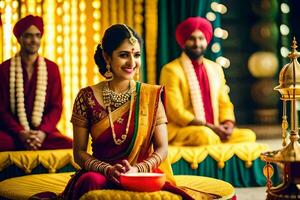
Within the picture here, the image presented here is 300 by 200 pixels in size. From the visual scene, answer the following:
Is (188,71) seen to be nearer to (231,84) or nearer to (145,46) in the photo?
(145,46)

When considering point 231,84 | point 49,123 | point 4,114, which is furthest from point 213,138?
point 231,84

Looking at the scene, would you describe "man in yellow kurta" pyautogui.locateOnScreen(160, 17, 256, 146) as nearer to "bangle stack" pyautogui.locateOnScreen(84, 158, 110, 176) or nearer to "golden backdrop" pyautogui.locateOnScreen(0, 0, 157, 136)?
"golden backdrop" pyautogui.locateOnScreen(0, 0, 157, 136)

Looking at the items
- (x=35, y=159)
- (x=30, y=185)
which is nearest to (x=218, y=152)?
(x=35, y=159)

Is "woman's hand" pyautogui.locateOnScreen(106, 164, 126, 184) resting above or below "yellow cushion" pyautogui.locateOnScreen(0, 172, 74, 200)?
above

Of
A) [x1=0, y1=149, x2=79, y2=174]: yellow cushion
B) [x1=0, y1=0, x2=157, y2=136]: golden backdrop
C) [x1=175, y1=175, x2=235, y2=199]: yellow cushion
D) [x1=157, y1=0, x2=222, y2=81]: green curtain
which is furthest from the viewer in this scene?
[x1=0, y1=0, x2=157, y2=136]: golden backdrop

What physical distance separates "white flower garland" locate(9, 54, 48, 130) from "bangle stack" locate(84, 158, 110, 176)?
7.49 ft

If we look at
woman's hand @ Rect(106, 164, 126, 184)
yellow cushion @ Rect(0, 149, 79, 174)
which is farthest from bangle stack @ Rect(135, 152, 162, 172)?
yellow cushion @ Rect(0, 149, 79, 174)

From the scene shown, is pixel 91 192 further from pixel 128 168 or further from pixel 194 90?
pixel 194 90

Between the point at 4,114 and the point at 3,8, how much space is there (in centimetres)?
159

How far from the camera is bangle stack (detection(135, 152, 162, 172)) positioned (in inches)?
137

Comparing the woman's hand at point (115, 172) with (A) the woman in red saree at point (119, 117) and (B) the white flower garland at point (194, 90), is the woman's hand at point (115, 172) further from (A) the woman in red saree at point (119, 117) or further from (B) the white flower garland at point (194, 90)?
(B) the white flower garland at point (194, 90)

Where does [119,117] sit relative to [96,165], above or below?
above

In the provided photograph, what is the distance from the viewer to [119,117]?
362 centimetres

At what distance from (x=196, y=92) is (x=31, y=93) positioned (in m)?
1.52
